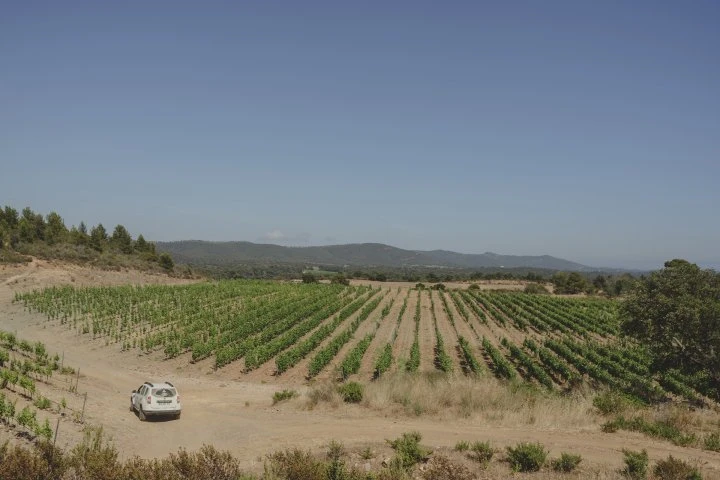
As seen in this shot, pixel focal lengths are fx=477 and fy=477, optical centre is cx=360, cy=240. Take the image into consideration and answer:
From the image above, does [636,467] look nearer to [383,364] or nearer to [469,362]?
[383,364]

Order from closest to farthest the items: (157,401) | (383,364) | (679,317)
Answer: (157,401)
(679,317)
(383,364)

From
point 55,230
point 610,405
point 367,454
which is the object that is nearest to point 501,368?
point 610,405

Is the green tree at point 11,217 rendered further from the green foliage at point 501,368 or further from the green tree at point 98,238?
the green foliage at point 501,368

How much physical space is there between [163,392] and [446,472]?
13.4 metres

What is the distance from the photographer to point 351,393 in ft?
67.4

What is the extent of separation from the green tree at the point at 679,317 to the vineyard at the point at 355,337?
8.06ft

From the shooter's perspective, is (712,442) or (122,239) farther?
(122,239)

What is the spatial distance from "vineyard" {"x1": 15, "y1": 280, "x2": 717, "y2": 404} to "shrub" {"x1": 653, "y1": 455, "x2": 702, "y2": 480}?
1363cm

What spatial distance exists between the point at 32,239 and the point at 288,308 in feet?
197

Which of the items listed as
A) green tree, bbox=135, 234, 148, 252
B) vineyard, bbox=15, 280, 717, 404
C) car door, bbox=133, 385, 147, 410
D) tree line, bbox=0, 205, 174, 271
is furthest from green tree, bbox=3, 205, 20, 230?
car door, bbox=133, 385, 147, 410

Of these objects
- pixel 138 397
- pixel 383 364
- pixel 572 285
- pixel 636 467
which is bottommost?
pixel 383 364

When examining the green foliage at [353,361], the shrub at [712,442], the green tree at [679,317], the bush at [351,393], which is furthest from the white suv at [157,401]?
the green tree at [679,317]

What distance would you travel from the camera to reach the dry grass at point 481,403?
17116 mm

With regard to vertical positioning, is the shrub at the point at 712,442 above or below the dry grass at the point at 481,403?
above
